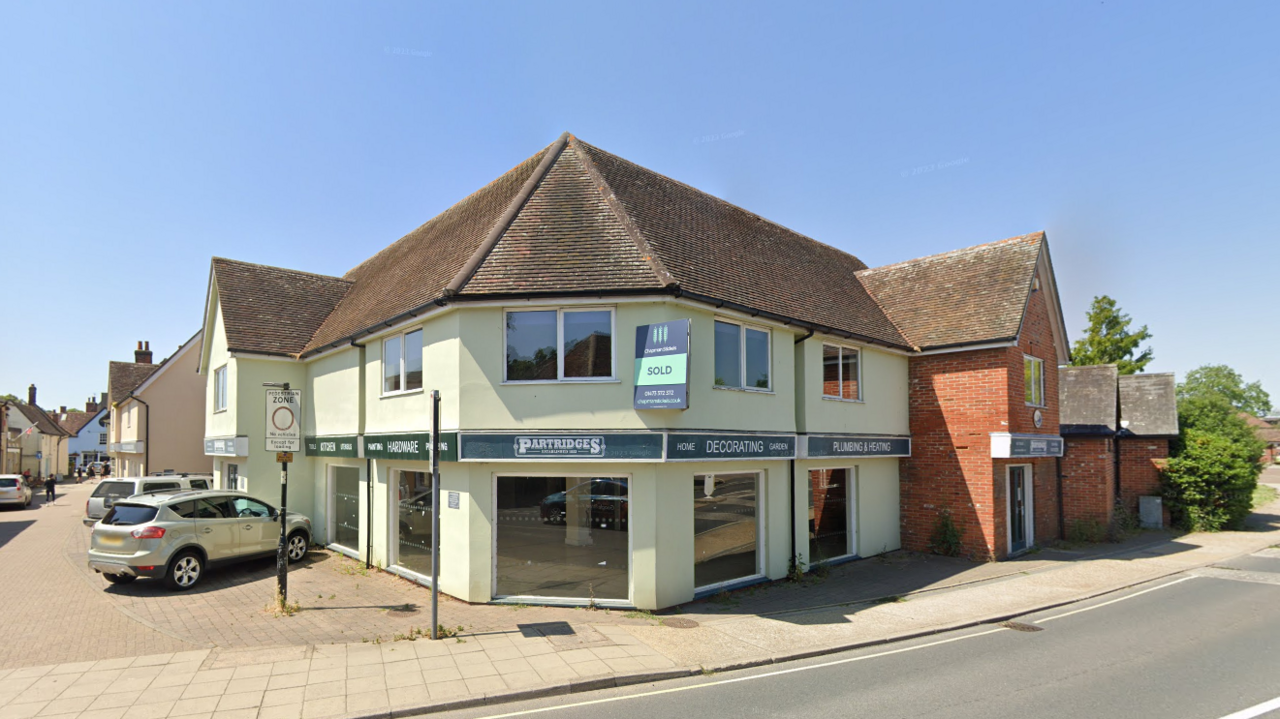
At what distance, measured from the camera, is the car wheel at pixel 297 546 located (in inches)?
570

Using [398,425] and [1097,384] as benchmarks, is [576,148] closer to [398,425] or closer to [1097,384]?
[398,425]

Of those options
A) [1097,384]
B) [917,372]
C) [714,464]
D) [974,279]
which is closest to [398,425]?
[714,464]

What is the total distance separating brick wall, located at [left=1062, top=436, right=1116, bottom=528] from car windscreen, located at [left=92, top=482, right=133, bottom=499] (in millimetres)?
25623

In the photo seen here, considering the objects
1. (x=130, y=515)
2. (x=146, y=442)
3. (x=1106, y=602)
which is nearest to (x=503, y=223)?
(x=130, y=515)

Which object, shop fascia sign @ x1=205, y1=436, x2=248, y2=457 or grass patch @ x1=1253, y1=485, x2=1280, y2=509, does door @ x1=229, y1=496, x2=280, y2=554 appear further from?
grass patch @ x1=1253, y1=485, x2=1280, y2=509

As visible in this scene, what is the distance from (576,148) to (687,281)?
500cm

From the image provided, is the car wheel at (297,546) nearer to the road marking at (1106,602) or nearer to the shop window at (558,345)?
the shop window at (558,345)

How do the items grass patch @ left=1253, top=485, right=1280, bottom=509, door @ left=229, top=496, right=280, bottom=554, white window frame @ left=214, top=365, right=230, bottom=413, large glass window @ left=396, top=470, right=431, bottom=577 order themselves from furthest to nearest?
grass patch @ left=1253, top=485, right=1280, bottom=509, white window frame @ left=214, top=365, right=230, bottom=413, door @ left=229, top=496, right=280, bottom=554, large glass window @ left=396, top=470, right=431, bottom=577

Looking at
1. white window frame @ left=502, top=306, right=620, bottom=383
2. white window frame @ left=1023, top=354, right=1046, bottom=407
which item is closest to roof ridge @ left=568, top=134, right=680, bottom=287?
white window frame @ left=502, top=306, right=620, bottom=383

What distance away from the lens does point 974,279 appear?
1764 centimetres

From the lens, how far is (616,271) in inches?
437

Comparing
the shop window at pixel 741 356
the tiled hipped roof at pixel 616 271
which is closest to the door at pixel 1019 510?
the tiled hipped roof at pixel 616 271

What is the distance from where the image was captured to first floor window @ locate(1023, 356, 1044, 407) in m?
16.5

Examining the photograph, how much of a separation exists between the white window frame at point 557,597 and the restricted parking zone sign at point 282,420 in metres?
3.18
